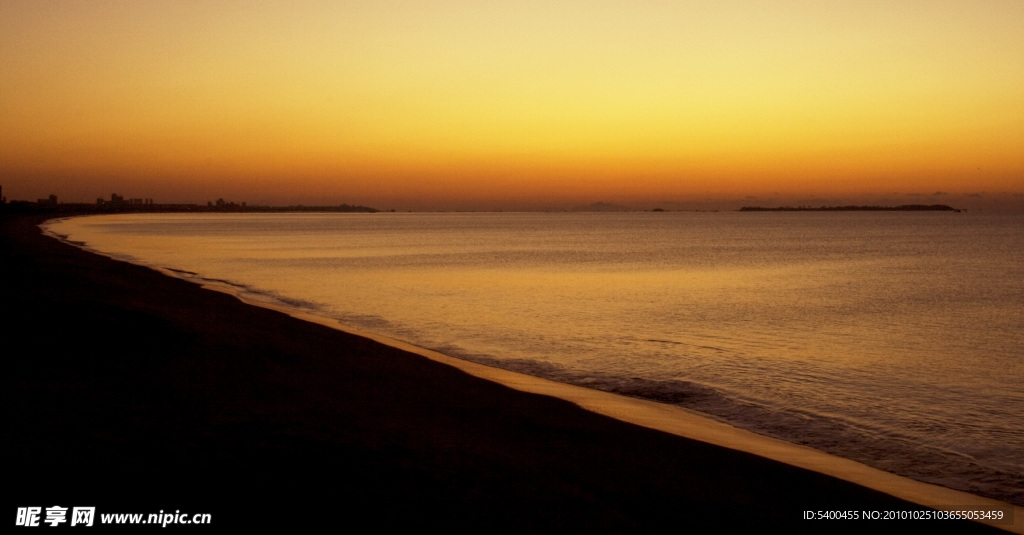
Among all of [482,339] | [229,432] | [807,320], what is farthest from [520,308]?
[229,432]

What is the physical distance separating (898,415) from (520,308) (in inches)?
634

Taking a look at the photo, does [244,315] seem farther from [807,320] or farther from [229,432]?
[807,320]

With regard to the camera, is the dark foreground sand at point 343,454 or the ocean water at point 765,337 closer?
Result: the dark foreground sand at point 343,454

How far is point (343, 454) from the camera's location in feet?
23.5

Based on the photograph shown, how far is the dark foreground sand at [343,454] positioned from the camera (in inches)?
231

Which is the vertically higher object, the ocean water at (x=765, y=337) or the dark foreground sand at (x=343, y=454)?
the dark foreground sand at (x=343, y=454)

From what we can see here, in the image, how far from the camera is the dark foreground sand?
5875mm

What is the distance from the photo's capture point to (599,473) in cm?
728

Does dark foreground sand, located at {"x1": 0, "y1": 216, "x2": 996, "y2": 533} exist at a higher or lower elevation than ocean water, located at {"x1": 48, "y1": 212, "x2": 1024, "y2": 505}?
higher

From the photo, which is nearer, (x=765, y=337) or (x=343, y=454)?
(x=343, y=454)

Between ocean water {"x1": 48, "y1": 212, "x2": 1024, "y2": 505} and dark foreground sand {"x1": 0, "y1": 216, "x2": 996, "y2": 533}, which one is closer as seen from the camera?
dark foreground sand {"x1": 0, "y1": 216, "x2": 996, "y2": 533}

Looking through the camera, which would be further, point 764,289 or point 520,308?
point 764,289

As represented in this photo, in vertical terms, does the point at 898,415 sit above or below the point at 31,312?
below

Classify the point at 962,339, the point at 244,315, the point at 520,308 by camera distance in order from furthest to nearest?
1. the point at 520,308
2. the point at 962,339
3. the point at 244,315
